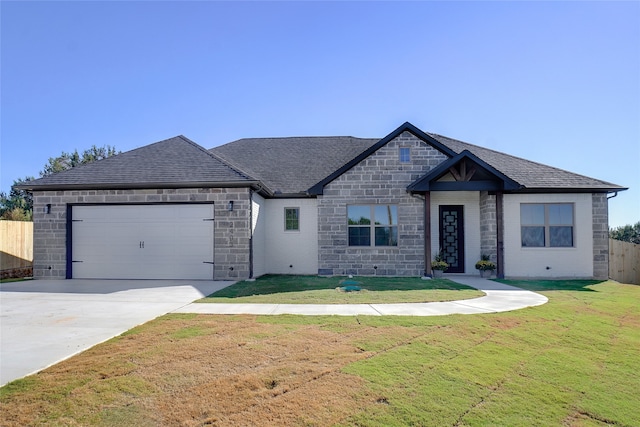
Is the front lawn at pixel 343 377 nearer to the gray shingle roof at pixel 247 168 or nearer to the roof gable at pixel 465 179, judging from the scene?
the roof gable at pixel 465 179

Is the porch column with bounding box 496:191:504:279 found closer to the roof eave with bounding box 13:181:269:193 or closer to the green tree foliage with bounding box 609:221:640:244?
the roof eave with bounding box 13:181:269:193

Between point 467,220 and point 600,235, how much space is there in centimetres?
469

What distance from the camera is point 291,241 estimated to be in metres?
13.6

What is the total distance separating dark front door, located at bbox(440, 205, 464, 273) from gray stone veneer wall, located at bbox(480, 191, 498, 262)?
758 millimetres

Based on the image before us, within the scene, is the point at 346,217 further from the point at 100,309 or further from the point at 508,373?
the point at 508,373

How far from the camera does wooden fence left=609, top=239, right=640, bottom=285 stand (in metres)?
13.4

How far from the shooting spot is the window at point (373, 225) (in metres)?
12.7

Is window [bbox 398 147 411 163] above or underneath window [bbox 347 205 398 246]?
above

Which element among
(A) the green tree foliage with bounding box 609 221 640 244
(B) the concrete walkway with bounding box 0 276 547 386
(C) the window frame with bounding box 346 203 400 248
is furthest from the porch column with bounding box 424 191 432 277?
(A) the green tree foliage with bounding box 609 221 640 244

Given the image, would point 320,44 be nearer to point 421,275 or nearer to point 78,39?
point 78,39

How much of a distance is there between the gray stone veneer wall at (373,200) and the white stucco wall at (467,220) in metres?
0.94

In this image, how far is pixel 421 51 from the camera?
37.9 feet

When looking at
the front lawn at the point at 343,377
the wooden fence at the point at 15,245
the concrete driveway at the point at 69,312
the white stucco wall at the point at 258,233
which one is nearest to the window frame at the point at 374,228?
the white stucco wall at the point at 258,233

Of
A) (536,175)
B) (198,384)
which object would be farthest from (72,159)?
(536,175)
